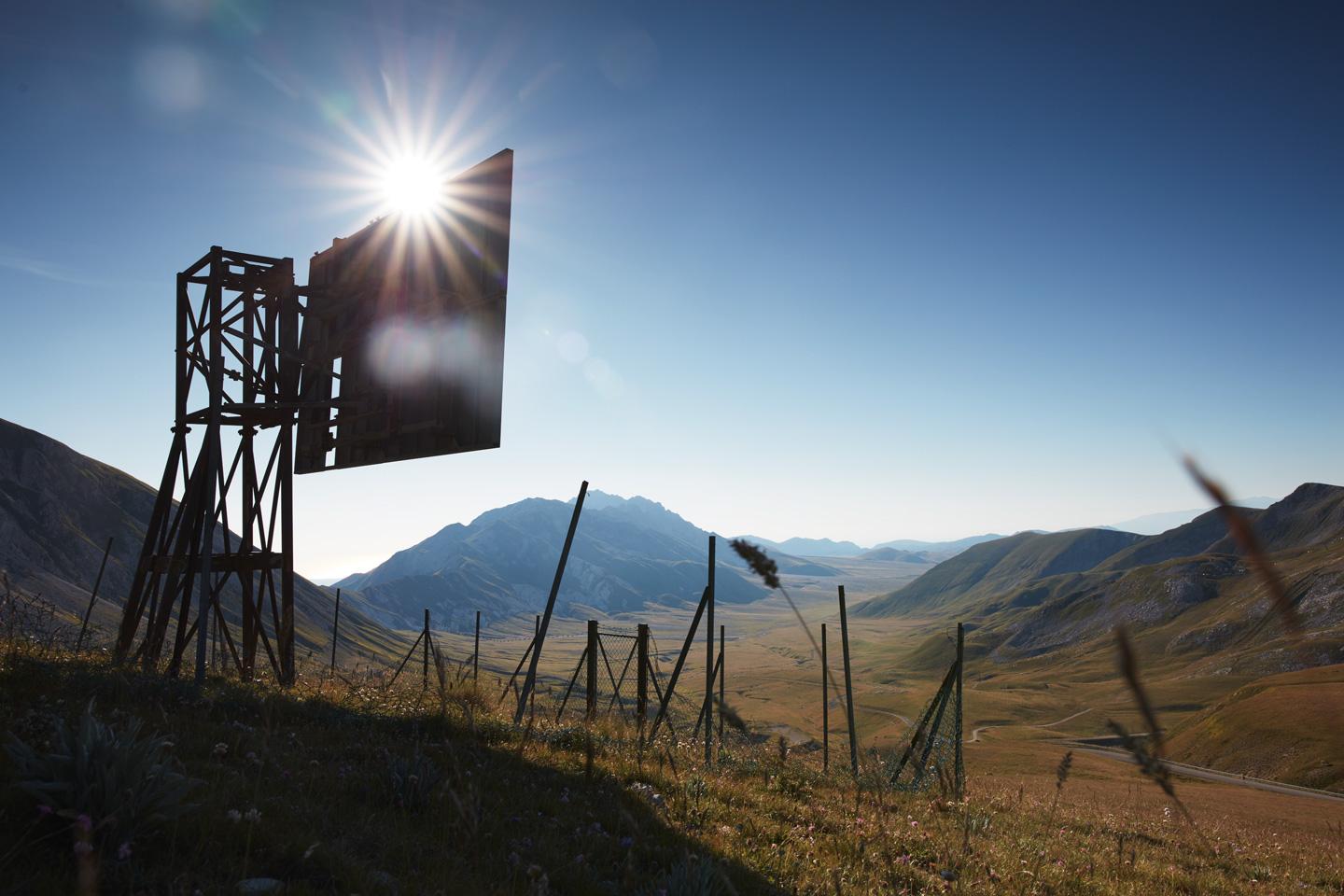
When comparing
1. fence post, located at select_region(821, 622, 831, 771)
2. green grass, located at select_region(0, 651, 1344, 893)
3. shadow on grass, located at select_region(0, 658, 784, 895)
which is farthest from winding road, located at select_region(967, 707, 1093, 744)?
shadow on grass, located at select_region(0, 658, 784, 895)

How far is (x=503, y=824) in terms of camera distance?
19.1ft

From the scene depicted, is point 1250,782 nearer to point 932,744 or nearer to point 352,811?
point 932,744

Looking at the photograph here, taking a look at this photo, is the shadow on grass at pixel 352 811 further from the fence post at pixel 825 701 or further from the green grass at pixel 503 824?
the fence post at pixel 825 701

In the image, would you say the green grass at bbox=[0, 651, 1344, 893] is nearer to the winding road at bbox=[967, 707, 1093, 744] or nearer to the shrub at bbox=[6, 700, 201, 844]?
the shrub at bbox=[6, 700, 201, 844]

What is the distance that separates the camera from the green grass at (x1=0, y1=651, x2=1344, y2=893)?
13.9 ft

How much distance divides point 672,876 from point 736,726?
1914mm

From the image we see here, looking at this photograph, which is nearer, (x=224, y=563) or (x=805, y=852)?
(x=805, y=852)

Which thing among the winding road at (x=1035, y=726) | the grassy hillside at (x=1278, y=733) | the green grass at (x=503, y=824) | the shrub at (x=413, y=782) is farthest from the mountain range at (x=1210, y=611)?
the shrub at (x=413, y=782)

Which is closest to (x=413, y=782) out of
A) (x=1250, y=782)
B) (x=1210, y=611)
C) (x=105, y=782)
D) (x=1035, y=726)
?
(x=105, y=782)

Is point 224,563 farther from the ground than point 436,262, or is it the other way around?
point 436,262

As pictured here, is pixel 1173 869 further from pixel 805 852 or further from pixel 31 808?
pixel 31 808

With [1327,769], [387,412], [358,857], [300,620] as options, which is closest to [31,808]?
[358,857]

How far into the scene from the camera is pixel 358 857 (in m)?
4.65

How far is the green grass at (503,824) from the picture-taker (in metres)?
4.23
